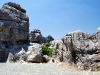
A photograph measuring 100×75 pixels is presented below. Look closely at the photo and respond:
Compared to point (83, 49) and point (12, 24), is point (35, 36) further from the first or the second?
point (83, 49)

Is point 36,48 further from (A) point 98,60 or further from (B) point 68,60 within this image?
(A) point 98,60

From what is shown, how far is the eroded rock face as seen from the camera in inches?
413

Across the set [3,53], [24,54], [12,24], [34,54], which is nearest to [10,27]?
[12,24]

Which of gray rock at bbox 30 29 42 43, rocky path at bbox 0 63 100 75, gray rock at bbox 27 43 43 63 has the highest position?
gray rock at bbox 30 29 42 43

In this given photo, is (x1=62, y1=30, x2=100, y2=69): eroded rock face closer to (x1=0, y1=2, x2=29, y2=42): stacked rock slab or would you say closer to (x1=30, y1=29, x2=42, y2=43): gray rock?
(x1=0, y1=2, x2=29, y2=42): stacked rock slab

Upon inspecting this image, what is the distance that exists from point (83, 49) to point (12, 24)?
9893 millimetres

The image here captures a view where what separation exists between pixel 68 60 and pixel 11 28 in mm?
8990

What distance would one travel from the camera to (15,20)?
1873 cm

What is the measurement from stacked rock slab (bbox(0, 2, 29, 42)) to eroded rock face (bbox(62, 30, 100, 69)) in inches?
326

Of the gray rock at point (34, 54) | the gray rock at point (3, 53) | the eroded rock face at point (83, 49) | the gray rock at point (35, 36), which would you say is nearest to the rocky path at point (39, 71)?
the eroded rock face at point (83, 49)

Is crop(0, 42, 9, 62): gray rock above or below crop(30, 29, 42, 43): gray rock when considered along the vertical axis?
below

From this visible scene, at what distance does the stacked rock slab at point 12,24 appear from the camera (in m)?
17.8

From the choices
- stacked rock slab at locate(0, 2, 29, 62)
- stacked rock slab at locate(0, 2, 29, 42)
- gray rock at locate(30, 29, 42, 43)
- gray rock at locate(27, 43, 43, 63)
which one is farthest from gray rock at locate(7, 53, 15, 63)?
gray rock at locate(30, 29, 42, 43)

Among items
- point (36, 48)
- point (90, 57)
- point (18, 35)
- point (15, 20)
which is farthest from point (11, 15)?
point (90, 57)
